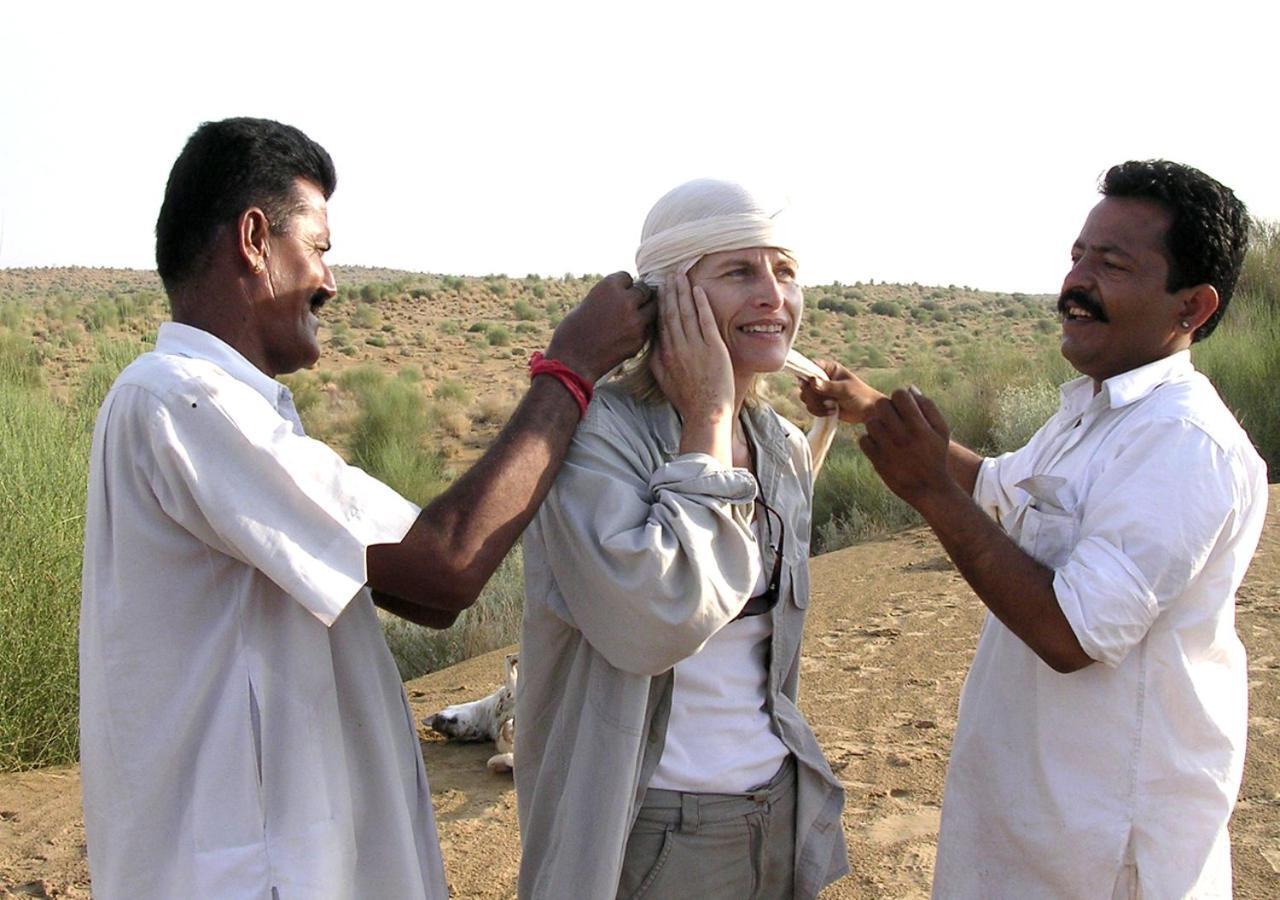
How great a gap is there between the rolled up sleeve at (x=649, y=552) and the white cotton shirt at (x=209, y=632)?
1.26ft

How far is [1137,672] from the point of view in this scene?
2416 millimetres

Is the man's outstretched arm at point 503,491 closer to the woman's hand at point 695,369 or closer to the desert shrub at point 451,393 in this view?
the woman's hand at point 695,369

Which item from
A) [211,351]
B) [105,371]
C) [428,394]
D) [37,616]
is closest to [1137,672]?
[211,351]

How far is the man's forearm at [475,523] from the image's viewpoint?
203 centimetres

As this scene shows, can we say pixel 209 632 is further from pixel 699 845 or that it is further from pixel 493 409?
pixel 493 409

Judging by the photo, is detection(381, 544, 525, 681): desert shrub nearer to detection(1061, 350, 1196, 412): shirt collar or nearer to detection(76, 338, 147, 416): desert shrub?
detection(76, 338, 147, 416): desert shrub

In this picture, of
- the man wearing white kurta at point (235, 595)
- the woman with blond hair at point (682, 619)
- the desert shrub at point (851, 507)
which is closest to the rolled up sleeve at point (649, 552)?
the woman with blond hair at point (682, 619)

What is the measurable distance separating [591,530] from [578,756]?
46 cm

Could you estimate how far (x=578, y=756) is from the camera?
2332 mm

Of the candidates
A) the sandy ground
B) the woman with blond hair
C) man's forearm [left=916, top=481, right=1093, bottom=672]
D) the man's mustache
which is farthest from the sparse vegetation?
the man's mustache

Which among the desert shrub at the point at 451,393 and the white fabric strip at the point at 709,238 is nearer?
the white fabric strip at the point at 709,238

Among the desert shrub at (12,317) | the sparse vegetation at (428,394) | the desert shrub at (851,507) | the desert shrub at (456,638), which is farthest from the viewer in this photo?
the desert shrub at (12,317)

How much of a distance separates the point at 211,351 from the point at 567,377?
0.66m

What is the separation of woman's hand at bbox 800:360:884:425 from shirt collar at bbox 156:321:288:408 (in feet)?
5.11
